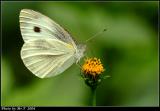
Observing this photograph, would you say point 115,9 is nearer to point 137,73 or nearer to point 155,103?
point 137,73

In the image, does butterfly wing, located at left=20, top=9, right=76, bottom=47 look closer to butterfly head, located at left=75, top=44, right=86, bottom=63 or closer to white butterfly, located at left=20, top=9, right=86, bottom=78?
white butterfly, located at left=20, top=9, right=86, bottom=78

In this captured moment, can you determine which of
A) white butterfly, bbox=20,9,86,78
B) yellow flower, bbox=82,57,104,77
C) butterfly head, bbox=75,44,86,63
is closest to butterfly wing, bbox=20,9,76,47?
white butterfly, bbox=20,9,86,78

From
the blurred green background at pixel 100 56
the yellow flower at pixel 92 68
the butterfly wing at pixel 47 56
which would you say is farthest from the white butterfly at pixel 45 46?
the blurred green background at pixel 100 56

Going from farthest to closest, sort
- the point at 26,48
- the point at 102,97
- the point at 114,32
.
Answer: the point at 114,32 < the point at 102,97 < the point at 26,48

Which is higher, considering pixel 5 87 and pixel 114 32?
pixel 114 32

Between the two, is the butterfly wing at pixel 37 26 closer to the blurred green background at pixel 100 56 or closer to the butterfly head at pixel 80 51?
the butterfly head at pixel 80 51

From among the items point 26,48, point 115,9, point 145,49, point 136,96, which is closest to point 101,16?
point 115,9

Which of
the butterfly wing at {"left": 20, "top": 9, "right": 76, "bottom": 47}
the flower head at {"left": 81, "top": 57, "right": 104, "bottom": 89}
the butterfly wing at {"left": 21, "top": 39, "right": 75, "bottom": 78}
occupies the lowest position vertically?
the flower head at {"left": 81, "top": 57, "right": 104, "bottom": 89}
